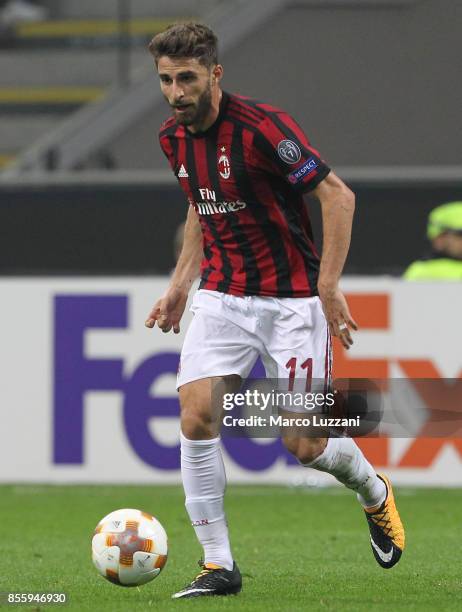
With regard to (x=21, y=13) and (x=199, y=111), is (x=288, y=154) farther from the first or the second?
(x=21, y=13)

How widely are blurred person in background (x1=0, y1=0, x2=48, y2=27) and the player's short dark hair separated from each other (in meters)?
12.3

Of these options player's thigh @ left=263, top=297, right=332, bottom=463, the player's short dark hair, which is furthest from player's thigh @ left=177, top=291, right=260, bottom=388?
the player's short dark hair

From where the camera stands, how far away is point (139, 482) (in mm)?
10141

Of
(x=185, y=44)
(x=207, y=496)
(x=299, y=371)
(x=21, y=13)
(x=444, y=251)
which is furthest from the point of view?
(x=21, y=13)

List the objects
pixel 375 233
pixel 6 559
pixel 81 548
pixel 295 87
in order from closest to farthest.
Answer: pixel 6 559, pixel 81 548, pixel 375 233, pixel 295 87

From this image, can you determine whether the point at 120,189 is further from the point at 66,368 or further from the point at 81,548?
the point at 81,548

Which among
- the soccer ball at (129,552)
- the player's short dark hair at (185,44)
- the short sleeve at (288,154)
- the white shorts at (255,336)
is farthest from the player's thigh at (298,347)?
the player's short dark hair at (185,44)

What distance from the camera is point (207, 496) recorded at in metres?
5.62

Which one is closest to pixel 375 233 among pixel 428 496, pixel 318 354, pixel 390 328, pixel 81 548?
pixel 390 328

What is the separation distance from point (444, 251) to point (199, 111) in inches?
198

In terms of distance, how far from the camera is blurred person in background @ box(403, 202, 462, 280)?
33.3ft

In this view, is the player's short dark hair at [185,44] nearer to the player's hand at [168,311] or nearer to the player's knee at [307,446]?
the player's hand at [168,311]

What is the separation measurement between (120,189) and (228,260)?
6548mm

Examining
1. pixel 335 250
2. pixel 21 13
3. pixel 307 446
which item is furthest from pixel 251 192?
pixel 21 13
